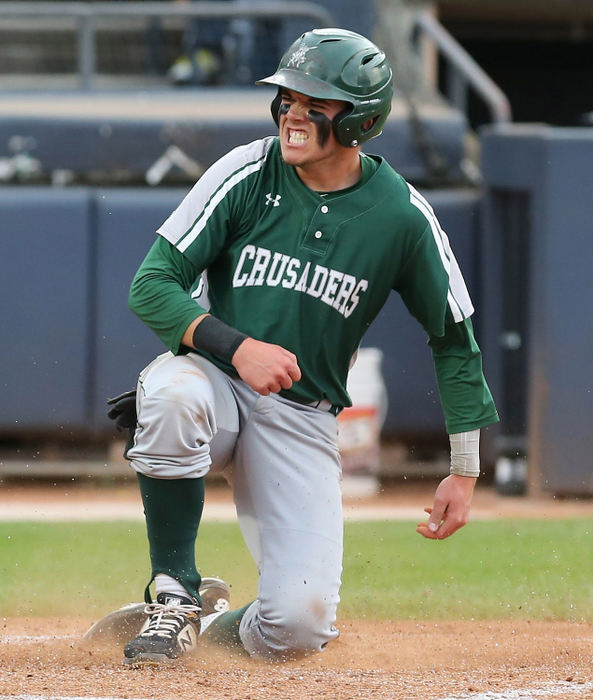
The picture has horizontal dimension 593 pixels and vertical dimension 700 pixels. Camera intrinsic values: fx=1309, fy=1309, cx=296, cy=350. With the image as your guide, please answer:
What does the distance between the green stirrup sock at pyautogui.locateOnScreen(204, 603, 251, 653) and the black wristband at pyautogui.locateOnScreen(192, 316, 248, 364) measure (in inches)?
29.8

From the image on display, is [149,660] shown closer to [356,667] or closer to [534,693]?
[356,667]

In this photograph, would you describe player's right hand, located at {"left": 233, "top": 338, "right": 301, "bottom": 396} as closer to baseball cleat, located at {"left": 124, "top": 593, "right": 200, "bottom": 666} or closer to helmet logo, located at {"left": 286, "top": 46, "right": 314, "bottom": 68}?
baseball cleat, located at {"left": 124, "top": 593, "right": 200, "bottom": 666}

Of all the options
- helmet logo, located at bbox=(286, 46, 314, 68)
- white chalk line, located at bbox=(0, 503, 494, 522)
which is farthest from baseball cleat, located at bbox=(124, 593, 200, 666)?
white chalk line, located at bbox=(0, 503, 494, 522)

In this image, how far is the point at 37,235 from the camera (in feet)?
25.5

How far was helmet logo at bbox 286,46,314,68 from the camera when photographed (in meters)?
3.36

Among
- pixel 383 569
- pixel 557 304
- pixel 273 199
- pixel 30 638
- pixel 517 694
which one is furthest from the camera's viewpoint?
pixel 557 304

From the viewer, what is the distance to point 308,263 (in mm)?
3400

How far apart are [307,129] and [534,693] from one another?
150 centimetres

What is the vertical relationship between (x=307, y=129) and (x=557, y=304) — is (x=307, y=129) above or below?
above

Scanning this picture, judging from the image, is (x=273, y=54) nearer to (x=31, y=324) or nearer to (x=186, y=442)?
(x=31, y=324)

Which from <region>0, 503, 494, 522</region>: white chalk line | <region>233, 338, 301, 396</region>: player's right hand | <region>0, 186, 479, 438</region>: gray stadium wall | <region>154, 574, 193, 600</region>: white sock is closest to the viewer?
<region>233, 338, 301, 396</region>: player's right hand

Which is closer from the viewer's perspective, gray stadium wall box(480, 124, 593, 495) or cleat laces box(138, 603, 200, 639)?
cleat laces box(138, 603, 200, 639)

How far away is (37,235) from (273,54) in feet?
9.31

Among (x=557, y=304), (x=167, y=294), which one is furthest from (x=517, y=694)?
(x=557, y=304)
